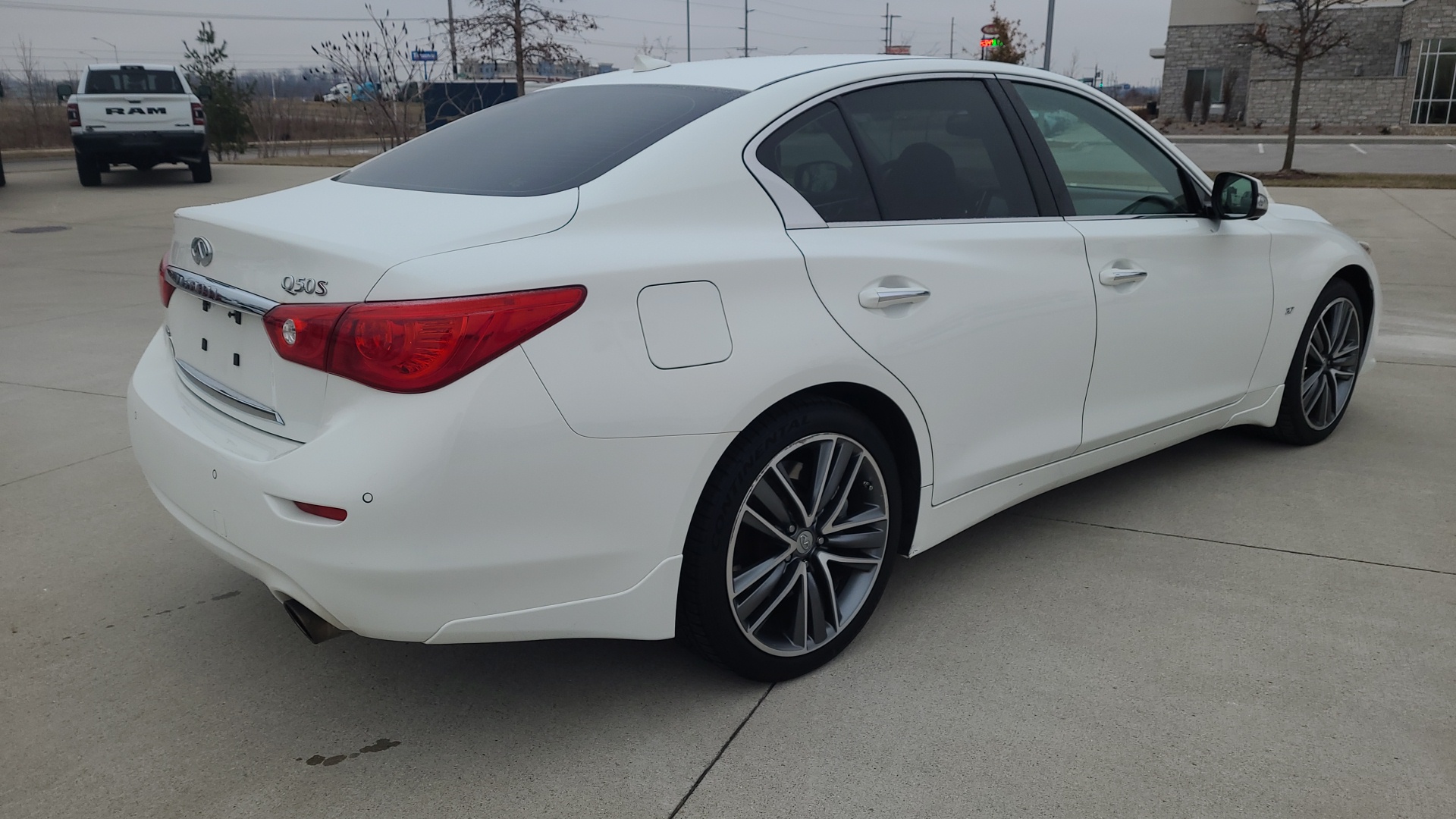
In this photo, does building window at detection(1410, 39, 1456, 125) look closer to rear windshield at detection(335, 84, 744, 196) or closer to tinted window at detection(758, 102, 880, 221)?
tinted window at detection(758, 102, 880, 221)

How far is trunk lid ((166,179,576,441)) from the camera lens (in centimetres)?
227

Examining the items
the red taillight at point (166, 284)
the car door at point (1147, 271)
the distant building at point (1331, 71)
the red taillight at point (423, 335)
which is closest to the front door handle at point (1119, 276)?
the car door at point (1147, 271)

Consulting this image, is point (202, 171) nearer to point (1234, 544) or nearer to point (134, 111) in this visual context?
point (134, 111)

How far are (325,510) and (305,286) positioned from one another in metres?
0.48

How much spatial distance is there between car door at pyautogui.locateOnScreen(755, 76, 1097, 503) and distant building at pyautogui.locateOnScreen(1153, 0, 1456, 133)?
35859 millimetres

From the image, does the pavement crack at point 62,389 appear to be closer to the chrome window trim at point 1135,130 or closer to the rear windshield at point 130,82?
the chrome window trim at point 1135,130

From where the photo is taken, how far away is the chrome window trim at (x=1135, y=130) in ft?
11.5

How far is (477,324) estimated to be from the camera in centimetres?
217

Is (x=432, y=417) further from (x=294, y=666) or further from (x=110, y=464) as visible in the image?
(x=110, y=464)

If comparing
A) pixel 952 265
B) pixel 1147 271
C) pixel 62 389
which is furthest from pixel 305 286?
pixel 62 389

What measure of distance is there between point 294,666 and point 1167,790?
221cm

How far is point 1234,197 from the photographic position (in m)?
3.88

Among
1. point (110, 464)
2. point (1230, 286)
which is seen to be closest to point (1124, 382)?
point (1230, 286)

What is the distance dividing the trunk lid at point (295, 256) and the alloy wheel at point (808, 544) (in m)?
0.84
